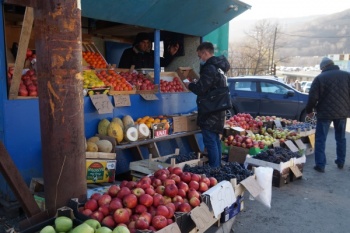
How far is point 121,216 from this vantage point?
2576 millimetres

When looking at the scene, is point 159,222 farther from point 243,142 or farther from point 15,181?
point 243,142

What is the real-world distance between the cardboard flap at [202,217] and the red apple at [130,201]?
0.50 m

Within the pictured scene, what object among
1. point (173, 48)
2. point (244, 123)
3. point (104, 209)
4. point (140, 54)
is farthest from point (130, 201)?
point (244, 123)

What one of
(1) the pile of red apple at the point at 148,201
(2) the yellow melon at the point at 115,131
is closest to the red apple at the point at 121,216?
(1) the pile of red apple at the point at 148,201

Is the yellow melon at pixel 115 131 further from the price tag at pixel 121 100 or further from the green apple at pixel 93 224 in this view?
the green apple at pixel 93 224

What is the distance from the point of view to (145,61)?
6.93 metres

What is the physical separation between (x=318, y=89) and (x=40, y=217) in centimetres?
531

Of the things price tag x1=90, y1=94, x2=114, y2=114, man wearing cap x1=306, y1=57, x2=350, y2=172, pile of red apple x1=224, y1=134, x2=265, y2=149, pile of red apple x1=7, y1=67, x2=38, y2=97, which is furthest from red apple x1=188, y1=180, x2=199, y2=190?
man wearing cap x1=306, y1=57, x2=350, y2=172

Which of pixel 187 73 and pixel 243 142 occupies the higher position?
pixel 187 73

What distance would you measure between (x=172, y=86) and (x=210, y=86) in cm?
151

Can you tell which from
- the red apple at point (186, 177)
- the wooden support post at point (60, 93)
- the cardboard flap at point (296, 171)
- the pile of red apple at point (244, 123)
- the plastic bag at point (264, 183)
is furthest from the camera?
the pile of red apple at point (244, 123)

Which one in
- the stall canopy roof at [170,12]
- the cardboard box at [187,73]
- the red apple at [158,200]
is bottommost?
the red apple at [158,200]

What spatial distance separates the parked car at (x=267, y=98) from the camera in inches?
421

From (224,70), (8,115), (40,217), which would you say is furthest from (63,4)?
(224,70)
